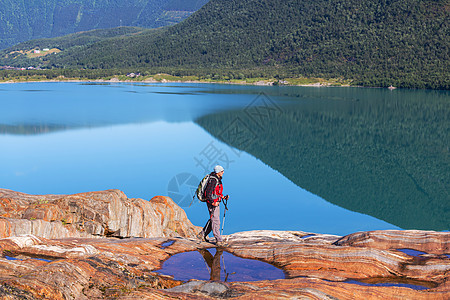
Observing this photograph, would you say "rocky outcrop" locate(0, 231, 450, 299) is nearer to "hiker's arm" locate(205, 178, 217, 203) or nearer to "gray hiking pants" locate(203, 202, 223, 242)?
"gray hiking pants" locate(203, 202, 223, 242)

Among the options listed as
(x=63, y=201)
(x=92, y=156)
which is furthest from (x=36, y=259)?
(x=92, y=156)

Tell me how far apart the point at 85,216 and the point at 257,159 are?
3500 centimetres

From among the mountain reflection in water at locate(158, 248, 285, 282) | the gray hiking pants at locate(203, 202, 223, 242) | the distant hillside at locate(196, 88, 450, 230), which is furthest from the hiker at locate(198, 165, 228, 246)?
the distant hillside at locate(196, 88, 450, 230)

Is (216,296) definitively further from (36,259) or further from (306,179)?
(306,179)

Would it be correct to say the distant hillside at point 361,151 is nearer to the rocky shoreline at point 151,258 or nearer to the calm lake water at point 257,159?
the calm lake water at point 257,159

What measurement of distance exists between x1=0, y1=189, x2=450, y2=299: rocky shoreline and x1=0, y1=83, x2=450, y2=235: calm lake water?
572 centimetres

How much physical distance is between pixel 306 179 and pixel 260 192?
7824mm

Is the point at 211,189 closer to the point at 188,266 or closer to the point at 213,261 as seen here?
the point at 213,261

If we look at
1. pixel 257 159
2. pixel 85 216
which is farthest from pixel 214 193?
pixel 257 159

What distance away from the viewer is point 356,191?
41.5 metres

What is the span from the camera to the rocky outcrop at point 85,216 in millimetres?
16719

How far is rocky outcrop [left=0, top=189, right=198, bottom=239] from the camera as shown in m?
16.7

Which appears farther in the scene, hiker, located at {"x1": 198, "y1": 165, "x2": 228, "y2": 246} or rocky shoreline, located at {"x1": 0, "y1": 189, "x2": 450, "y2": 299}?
hiker, located at {"x1": 198, "y1": 165, "x2": 228, "y2": 246}

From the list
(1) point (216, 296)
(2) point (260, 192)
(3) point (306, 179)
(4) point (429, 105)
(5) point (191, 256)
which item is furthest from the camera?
(4) point (429, 105)
